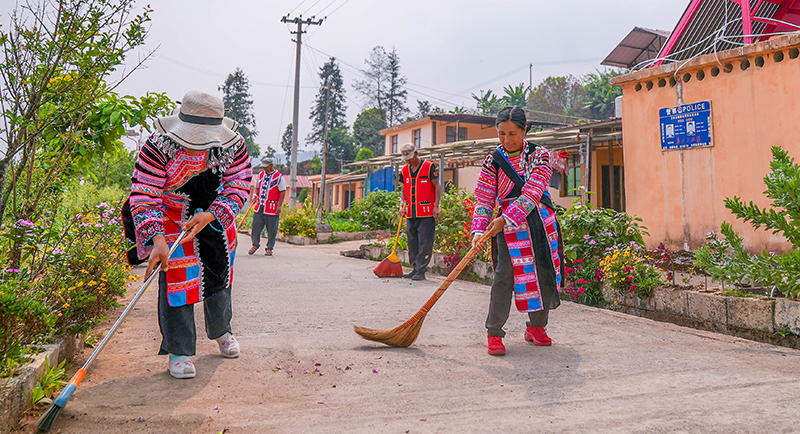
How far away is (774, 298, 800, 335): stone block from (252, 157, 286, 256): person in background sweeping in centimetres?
821

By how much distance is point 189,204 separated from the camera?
3402mm

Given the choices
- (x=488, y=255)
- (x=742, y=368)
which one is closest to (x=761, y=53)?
(x=488, y=255)

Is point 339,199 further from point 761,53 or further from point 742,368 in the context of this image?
point 742,368

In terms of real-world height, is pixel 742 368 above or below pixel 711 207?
below

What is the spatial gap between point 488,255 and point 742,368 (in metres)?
4.18

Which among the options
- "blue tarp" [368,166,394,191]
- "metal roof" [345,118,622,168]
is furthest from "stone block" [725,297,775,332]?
"blue tarp" [368,166,394,191]

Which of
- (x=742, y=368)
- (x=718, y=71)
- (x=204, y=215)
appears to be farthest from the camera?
(x=718, y=71)

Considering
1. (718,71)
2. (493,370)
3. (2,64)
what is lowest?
(493,370)

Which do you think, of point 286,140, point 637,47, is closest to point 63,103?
point 637,47

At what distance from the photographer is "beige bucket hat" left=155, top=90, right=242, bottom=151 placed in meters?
3.25

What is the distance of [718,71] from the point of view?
774cm

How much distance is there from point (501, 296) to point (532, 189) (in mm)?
789

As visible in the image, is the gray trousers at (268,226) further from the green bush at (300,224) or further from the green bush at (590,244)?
the green bush at (590,244)

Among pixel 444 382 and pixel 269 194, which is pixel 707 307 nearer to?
pixel 444 382
